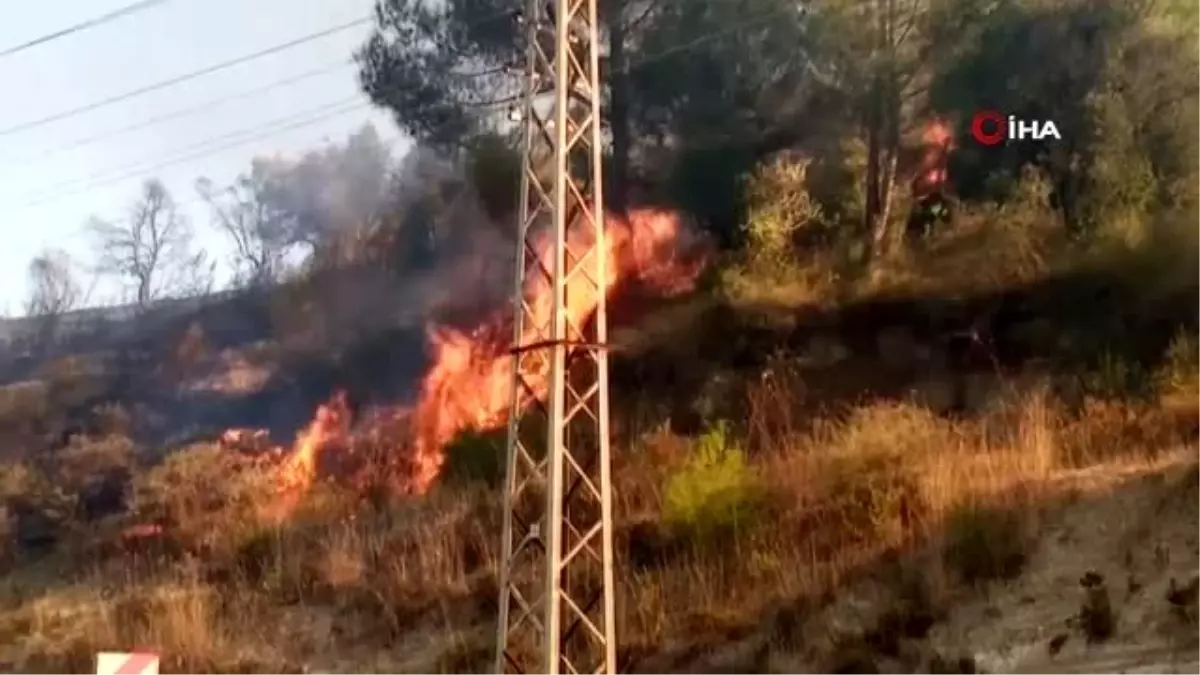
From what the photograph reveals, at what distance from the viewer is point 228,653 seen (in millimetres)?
11258

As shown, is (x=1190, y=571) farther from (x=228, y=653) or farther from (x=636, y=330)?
(x=228, y=653)

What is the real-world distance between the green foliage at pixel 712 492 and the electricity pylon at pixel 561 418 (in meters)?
0.53

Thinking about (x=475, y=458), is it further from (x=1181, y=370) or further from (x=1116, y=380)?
(x=1181, y=370)

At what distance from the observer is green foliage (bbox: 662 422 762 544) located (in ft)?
31.4

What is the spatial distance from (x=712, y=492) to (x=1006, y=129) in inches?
111

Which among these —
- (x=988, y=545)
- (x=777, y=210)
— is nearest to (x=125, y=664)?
(x=988, y=545)

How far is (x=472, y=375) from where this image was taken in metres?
12.3

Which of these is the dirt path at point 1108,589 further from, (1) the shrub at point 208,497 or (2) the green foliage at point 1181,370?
(1) the shrub at point 208,497

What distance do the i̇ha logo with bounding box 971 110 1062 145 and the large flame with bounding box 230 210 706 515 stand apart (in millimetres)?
2185

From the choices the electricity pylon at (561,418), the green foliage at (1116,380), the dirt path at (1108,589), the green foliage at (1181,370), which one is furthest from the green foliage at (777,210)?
the dirt path at (1108,589)

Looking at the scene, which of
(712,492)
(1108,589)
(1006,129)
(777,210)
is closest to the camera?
(1108,589)

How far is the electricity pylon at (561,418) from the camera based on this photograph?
7734mm

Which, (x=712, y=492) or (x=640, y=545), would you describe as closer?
(x=712, y=492)

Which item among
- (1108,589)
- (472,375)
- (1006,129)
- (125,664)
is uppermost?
(1006,129)
